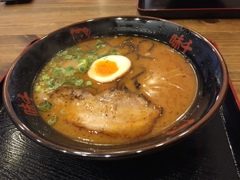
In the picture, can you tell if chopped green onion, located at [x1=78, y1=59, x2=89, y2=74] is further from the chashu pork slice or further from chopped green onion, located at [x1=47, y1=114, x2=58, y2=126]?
chopped green onion, located at [x1=47, y1=114, x2=58, y2=126]

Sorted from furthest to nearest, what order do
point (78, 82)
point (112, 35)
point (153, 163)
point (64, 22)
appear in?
point (64, 22)
point (112, 35)
point (78, 82)
point (153, 163)

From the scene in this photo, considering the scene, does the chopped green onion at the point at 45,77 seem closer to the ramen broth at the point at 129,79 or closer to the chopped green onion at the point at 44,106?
the ramen broth at the point at 129,79

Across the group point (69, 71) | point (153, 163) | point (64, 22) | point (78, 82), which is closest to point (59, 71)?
point (69, 71)

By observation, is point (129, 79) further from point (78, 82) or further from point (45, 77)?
point (45, 77)

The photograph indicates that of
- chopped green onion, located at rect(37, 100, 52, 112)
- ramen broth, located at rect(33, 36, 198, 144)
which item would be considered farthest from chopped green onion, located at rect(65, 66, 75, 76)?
chopped green onion, located at rect(37, 100, 52, 112)

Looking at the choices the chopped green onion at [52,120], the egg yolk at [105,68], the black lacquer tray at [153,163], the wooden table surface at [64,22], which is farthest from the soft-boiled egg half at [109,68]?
the wooden table surface at [64,22]

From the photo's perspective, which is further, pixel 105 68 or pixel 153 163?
pixel 105 68
